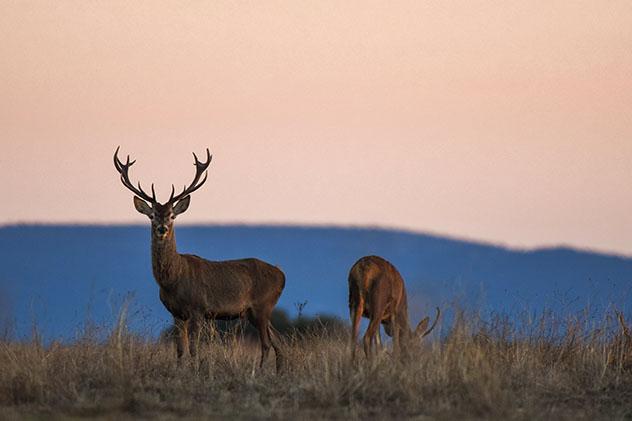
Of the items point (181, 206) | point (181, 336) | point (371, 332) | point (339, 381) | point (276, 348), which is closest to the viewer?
point (339, 381)

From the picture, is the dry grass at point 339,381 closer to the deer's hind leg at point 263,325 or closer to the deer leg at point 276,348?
the deer leg at point 276,348

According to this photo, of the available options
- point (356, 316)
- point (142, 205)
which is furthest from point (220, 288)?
point (356, 316)

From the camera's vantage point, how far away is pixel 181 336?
17.0 meters

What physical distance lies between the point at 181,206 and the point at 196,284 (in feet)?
3.66

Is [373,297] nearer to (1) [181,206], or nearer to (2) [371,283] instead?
(2) [371,283]

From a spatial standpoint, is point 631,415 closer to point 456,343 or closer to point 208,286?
point 456,343

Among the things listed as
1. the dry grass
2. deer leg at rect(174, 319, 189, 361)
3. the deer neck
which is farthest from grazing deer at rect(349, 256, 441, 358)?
the deer neck

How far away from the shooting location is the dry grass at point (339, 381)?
12242mm

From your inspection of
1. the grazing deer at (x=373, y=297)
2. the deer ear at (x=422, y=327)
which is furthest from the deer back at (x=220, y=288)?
the deer ear at (x=422, y=327)

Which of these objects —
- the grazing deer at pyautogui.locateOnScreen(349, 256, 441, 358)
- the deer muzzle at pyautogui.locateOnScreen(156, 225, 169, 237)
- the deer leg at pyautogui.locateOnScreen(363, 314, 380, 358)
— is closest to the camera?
the deer leg at pyautogui.locateOnScreen(363, 314, 380, 358)

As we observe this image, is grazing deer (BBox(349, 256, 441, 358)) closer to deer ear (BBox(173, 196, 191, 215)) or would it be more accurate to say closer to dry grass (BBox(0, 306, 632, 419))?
dry grass (BBox(0, 306, 632, 419))

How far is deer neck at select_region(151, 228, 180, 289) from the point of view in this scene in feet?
57.3

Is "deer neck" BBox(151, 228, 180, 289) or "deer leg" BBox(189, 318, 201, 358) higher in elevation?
"deer neck" BBox(151, 228, 180, 289)

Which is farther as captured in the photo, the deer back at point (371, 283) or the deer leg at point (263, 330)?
the deer leg at point (263, 330)
